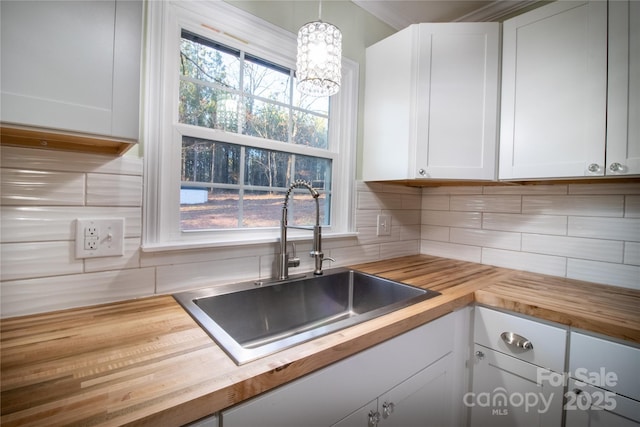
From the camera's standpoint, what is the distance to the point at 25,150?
79 cm

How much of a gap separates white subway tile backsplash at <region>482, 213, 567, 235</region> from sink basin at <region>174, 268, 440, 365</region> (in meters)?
0.80

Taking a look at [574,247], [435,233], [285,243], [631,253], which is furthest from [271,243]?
[631,253]

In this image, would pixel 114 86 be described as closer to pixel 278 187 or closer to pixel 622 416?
pixel 278 187

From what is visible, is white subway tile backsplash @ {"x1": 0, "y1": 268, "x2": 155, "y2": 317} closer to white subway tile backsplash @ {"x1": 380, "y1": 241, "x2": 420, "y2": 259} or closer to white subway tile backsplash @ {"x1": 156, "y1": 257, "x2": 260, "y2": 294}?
white subway tile backsplash @ {"x1": 156, "y1": 257, "x2": 260, "y2": 294}

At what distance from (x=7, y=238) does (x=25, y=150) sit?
240 millimetres

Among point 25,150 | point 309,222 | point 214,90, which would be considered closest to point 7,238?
point 25,150

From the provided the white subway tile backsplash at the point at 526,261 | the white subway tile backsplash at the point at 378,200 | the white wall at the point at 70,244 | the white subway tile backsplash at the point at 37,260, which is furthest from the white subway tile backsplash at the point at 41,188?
the white subway tile backsplash at the point at 526,261

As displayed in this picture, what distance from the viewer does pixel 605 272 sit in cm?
131

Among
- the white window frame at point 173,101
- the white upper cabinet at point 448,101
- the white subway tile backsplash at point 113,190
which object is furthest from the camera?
the white upper cabinet at point 448,101

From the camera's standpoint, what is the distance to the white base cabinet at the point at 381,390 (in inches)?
24.5

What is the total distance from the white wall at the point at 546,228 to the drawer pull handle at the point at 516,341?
602mm

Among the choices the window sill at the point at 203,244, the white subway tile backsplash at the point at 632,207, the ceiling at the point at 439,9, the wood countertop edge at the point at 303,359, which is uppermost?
the ceiling at the point at 439,9

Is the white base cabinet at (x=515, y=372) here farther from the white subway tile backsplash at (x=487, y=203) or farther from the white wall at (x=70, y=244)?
the white wall at (x=70, y=244)

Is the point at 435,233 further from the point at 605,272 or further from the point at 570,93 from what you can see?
the point at 570,93
